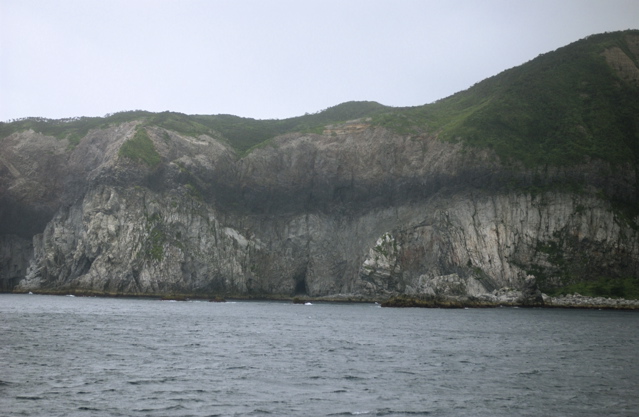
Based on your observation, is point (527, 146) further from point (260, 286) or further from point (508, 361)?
point (508, 361)

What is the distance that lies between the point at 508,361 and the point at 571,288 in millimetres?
77788

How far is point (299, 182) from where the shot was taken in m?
158

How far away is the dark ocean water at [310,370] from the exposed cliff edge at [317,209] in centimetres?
5596

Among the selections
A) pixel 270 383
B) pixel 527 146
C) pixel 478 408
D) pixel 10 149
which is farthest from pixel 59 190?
pixel 478 408

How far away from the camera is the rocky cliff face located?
12250 centimetres

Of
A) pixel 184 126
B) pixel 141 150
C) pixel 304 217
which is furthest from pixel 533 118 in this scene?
pixel 141 150

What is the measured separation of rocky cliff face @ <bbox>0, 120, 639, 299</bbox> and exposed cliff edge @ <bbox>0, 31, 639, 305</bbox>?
0.34m

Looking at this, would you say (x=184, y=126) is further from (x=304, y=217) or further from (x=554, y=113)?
(x=554, y=113)

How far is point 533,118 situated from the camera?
144500 millimetres

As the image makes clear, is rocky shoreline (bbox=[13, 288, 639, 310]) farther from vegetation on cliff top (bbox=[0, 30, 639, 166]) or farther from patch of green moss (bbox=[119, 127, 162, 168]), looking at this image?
patch of green moss (bbox=[119, 127, 162, 168])

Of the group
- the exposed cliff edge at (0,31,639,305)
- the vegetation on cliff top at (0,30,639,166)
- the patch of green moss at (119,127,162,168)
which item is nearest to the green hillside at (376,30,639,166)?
the vegetation on cliff top at (0,30,639,166)

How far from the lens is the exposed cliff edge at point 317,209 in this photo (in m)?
123

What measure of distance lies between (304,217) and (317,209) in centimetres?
396

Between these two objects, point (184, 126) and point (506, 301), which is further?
point (184, 126)
